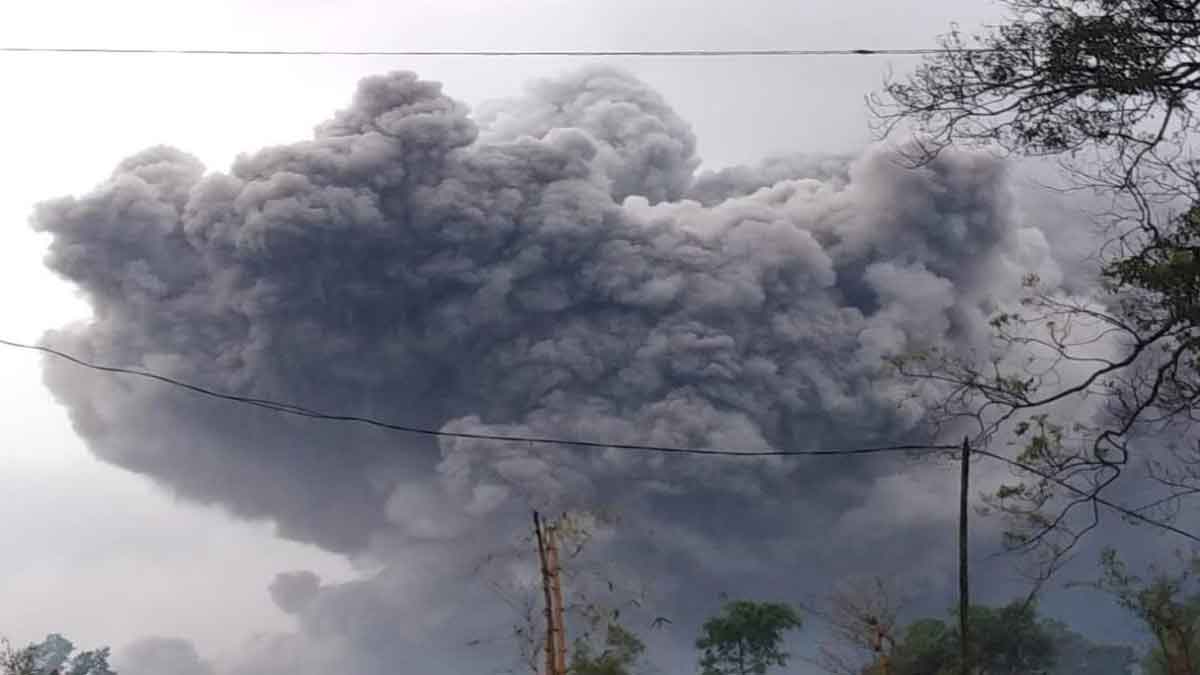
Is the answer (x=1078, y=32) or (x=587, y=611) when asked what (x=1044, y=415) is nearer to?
(x=1078, y=32)

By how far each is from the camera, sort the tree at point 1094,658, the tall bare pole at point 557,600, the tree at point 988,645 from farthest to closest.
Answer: the tree at point 1094,658
the tree at point 988,645
the tall bare pole at point 557,600

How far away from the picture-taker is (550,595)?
29.2 m

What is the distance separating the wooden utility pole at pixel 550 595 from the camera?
28.2m

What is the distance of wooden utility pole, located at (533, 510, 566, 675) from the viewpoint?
28.2 meters

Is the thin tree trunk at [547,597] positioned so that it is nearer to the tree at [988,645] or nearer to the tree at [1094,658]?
the tree at [988,645]

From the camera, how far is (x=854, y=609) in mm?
31625

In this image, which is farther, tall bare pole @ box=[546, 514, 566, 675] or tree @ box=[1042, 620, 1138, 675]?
tree @ box=[1042, 620, 1138, 675]

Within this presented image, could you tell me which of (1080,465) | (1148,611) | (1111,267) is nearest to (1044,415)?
(1080,465)

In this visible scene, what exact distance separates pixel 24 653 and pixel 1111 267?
33151 millimetres

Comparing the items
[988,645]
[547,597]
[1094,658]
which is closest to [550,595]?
[547,597]

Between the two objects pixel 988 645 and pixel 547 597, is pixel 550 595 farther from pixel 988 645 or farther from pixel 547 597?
pixel 988 645

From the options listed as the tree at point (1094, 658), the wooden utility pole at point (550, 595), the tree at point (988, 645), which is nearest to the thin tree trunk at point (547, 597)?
the wooden utility pole at point (550, 595)

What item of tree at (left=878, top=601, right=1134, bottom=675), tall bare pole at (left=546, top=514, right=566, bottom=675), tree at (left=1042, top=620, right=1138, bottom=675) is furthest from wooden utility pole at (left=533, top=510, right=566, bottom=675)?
tree at (left=1042, top=620, right=1138, bottom=675)

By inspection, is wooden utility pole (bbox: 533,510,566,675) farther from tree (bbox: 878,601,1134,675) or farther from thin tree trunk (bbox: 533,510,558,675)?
tree (bbox: 878,601,1134,675)
